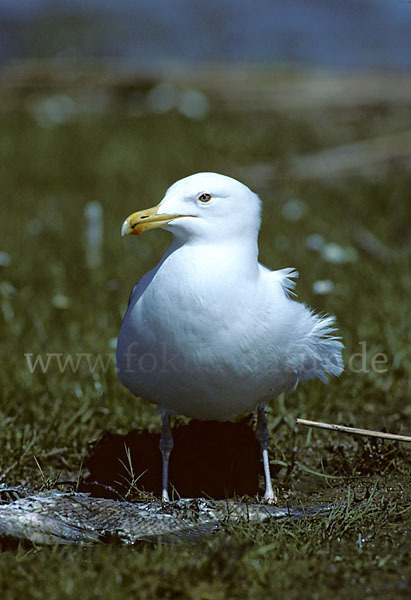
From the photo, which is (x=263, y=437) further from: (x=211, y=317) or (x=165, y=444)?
(x=211, y=317)

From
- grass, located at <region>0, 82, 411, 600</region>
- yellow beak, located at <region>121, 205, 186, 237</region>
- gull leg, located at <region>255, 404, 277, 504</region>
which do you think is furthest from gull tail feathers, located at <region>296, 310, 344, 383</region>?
yellow beak, located at <region>121, 205, 186, 237</region>

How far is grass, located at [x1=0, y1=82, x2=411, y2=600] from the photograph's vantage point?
281 centimetres

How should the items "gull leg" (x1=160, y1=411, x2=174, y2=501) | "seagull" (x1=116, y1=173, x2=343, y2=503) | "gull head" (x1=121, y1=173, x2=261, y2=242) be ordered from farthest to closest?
"gull leg" (x1=160, y1=411, x2=174, y2=501) → "gull head" (x1=121, y1=173, x2=261, y2=242) → "seagull" (x1=116, y1=173, x2=343, y2=503)

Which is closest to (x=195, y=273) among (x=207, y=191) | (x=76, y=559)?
(x=207, y=191)

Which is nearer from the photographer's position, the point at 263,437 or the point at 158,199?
the point at 263,437

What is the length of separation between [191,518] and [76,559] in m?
0.53

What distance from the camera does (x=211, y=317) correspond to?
331cm

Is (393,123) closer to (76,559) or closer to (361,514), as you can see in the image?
(361,514)

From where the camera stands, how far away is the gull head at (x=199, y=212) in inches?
135

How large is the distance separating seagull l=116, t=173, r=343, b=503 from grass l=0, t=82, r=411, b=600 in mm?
628

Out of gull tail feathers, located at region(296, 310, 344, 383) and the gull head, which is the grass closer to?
gull tail feathers, located at region(296, 310, 344, 383)

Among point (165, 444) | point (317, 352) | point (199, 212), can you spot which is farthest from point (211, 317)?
point (165, 444)

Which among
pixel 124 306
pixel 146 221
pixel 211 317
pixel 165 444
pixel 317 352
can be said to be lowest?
pixel 165 444

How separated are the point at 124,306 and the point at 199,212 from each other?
249cm
